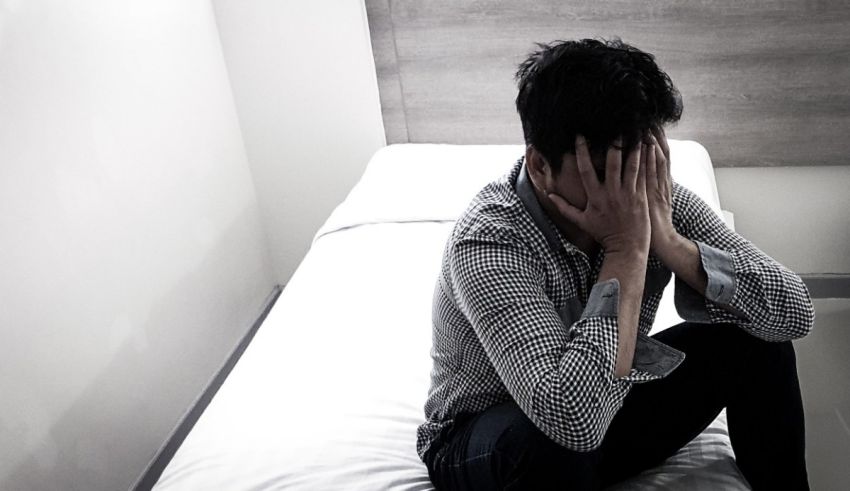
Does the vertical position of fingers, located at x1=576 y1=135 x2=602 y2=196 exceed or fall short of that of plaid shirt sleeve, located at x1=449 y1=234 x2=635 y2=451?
it exceeds it

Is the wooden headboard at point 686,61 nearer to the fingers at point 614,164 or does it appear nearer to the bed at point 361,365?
the bed at point 361,365

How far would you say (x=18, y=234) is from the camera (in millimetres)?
1573

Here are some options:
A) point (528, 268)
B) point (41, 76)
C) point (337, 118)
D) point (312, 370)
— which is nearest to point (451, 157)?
point (337, 118)

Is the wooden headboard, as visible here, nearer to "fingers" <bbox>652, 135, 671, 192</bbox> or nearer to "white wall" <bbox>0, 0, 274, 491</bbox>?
"white wall" <bbox>0, 0, 274, 491</bbox>

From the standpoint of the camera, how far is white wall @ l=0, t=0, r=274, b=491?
1582mm

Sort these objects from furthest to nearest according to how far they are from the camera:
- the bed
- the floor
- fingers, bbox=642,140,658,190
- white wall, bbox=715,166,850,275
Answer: white wall, bbox=715,166,850,275 < the floor < the bed < fingers, bbox=642,140,658,190

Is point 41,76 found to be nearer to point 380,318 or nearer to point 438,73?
point 380,318

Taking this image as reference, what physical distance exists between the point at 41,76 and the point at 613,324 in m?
1.33

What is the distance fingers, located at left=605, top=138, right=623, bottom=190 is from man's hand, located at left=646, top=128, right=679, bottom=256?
76 mm

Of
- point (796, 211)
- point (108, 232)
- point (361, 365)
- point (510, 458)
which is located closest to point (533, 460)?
point (510, 458)

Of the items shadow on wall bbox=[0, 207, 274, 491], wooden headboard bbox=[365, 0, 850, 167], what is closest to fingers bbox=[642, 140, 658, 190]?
wooden headboard bbox=[365, 0, 850, 167]

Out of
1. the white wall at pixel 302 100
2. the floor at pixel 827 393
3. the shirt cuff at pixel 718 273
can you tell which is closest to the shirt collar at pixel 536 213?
the shirt cuff at pixel 718 273

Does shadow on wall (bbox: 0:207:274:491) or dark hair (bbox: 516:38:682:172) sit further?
shadow on wall (bbox: 0:207:274:491)

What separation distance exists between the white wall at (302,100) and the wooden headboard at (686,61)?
0.10 meters
